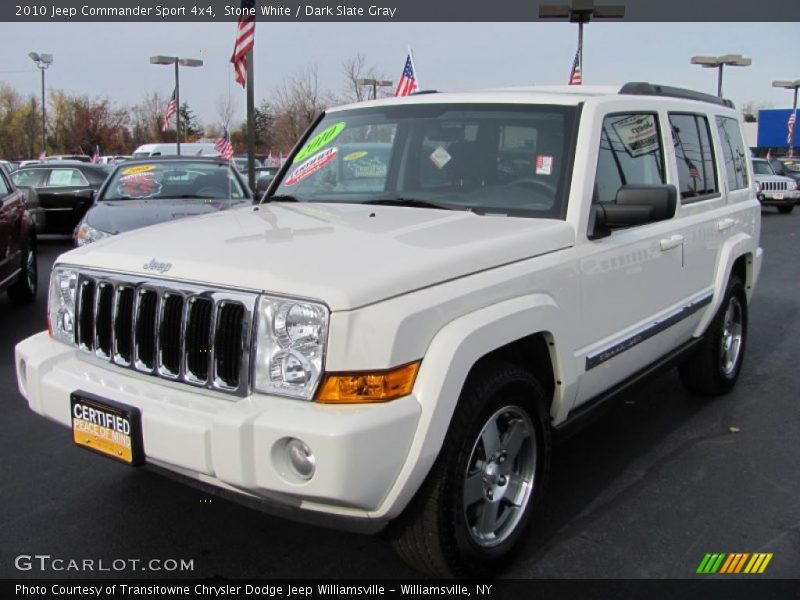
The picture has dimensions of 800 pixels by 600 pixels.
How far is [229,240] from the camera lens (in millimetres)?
2973

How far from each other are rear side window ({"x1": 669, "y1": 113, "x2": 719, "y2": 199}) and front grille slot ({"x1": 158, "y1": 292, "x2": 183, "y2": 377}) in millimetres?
2923

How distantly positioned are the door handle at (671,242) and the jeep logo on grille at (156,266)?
2479mm

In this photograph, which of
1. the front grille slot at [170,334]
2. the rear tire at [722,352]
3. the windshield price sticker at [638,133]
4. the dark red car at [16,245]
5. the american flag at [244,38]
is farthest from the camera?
the american flag at [244,38]

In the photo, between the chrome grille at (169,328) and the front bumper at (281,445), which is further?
the chrome grille at (169,328)

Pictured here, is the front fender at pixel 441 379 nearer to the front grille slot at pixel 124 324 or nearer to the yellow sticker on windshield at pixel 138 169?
the front grille slot at pixel 124 324

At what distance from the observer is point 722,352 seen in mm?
5129

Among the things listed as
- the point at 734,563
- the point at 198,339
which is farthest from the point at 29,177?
the point at 734,563

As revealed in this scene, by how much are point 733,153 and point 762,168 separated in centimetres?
1914

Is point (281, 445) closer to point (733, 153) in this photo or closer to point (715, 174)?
point (715, 174)

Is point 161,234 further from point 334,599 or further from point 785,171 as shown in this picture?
point 785,171

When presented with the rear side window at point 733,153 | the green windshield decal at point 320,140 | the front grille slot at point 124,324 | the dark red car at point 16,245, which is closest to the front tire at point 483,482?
the front grille slot at point 124,324

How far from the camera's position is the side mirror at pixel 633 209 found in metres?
3.28

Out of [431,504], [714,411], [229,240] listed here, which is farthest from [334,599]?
[714,411]

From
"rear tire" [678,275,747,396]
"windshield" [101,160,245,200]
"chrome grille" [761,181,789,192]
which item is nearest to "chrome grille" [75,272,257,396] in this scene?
"rear tire" [678,275,747,396]
